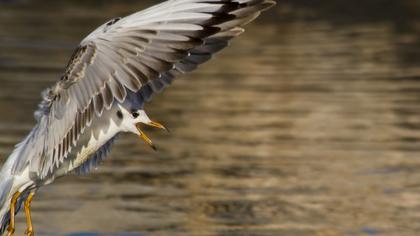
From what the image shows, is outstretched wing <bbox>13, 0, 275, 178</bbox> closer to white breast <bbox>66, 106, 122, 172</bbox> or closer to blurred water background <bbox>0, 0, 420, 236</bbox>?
white breast <bbox>66, 106, 122, 172</bbox>

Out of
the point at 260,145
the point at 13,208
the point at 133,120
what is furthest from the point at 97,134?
the point at 260,145

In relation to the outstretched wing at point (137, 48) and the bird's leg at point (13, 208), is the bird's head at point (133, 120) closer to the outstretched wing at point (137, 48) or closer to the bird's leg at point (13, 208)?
the outstretched wing at point (137, 48)

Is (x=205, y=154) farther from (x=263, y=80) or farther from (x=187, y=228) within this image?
(x=263, y=80)

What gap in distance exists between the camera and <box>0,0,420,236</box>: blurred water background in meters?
10.6

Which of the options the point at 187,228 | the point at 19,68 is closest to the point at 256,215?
the point at 187,228

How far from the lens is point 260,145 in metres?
→ 13.5

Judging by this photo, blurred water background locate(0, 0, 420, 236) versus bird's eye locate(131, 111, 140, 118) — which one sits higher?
bird's eye locate(131, 111, 140, 118)

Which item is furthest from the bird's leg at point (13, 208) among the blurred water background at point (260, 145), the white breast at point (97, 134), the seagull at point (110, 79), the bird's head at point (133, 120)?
the blurred water background at point (260, 145)

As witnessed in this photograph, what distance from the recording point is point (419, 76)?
1803 cm

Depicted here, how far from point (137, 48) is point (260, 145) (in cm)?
637

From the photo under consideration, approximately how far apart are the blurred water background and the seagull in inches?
70.8

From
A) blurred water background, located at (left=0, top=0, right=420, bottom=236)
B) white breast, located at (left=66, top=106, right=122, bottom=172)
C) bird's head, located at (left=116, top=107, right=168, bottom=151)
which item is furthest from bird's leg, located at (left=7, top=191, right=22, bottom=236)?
blurred water background, located at (left=0, top=0, right=420, bottom=236)

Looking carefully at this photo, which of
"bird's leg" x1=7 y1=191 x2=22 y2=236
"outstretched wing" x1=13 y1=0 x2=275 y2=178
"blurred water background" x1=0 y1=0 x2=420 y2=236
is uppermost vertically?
"outstretched wing" x1=13 y1=0 x2=275 y2=178

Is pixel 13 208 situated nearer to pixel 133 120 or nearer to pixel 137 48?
pixel 133 120
